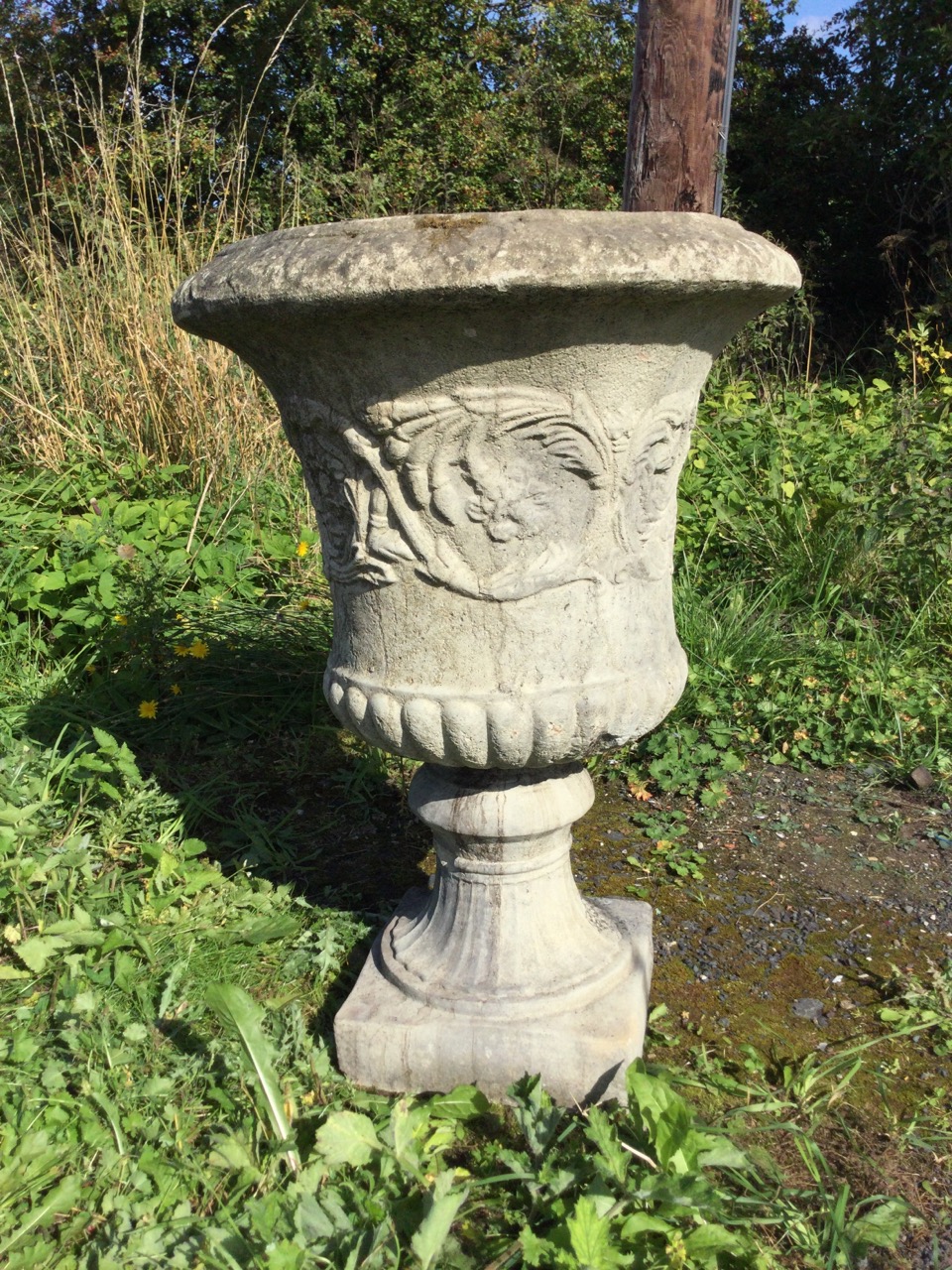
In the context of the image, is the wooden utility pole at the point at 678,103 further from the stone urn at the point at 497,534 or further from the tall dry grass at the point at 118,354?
the stone urn at the point at 497,534

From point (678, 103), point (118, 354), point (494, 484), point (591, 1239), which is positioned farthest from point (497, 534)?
point (118, 354)

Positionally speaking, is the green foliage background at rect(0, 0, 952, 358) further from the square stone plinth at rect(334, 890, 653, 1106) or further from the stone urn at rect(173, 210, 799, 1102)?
the square stone plinth at rect(334, 890, 653, 1106)

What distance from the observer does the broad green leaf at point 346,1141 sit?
1.40 metres

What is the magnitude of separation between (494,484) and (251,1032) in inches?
36.1

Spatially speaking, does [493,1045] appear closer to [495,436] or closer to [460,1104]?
[460,1104]

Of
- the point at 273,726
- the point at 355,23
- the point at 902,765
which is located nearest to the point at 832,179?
the point at 355,23

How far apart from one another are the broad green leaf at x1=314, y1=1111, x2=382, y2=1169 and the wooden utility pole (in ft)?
10.0

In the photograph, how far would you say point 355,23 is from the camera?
8727 mm

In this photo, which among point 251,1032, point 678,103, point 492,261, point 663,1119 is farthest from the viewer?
point 678,103

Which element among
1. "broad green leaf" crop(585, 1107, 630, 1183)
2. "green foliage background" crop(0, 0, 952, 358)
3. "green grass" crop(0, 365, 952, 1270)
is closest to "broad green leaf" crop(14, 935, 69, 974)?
"green grass" crop(0, 365, 952, 1270)

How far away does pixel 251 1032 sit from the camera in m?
1.47

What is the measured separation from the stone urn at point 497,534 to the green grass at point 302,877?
0.17 metres

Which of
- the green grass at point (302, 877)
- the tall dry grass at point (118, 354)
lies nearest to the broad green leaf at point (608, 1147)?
the green grass at point (302, 877)

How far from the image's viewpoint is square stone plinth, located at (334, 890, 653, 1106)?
1.61 m
